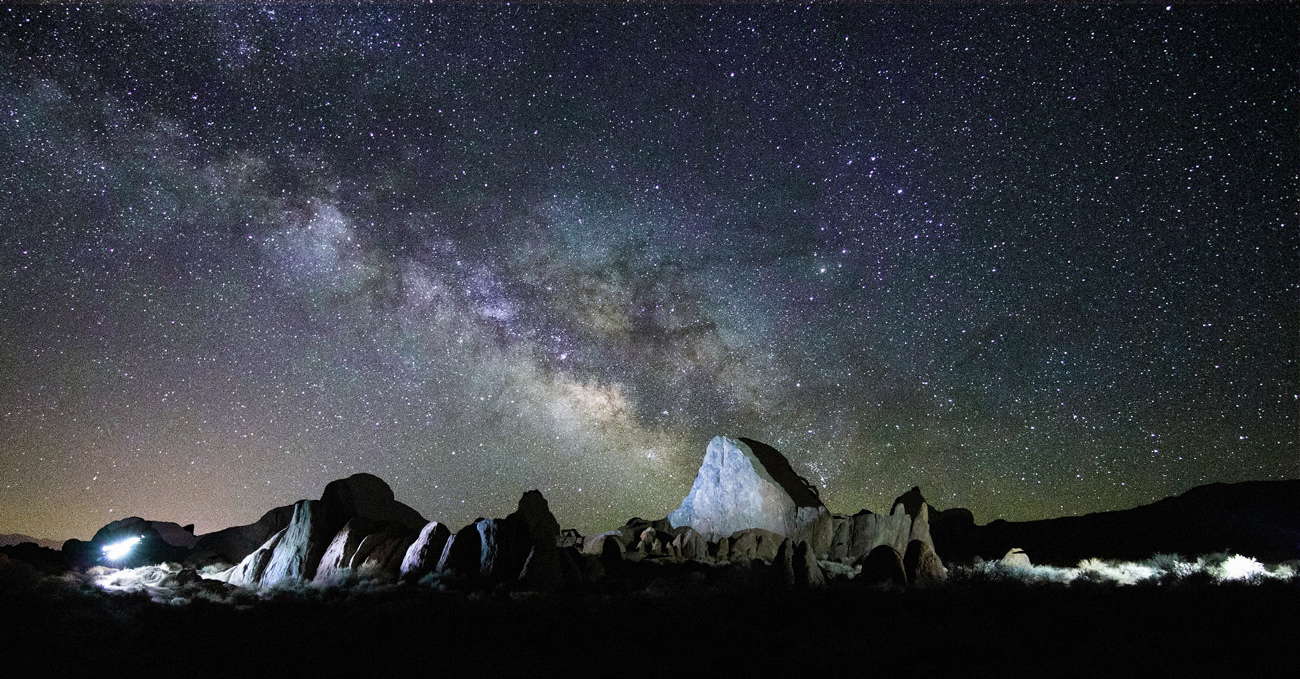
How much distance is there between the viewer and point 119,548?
3038 cm

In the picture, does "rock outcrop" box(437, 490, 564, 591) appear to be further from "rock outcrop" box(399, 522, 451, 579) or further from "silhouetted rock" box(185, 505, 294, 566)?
"silhouetted rock" box(185, 505, 294, 566)

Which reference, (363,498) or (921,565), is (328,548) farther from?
(921,565)

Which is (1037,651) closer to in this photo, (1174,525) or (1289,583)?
(1289,583)

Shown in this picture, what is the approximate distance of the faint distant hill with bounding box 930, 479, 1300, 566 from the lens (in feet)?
125

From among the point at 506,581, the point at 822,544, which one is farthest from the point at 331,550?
the point at 822,544

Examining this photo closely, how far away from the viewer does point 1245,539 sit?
38875 mm

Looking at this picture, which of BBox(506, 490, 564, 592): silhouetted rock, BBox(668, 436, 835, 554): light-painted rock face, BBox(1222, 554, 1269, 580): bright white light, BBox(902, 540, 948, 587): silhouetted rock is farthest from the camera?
BBox(668, 436, 835, 554): light-painted rock face

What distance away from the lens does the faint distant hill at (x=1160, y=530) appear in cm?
3819

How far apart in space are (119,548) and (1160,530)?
227ft

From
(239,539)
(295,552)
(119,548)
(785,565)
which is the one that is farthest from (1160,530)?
(119,548)

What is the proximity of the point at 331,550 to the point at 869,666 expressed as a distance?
18790mm

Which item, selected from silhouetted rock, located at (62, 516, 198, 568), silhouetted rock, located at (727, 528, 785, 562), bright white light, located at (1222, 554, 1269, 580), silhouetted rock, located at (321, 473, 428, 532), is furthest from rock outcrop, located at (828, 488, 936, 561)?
silhouetted rock, located at (62, 516, 198, 568)

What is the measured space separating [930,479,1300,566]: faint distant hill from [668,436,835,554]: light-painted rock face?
9727 millimetres

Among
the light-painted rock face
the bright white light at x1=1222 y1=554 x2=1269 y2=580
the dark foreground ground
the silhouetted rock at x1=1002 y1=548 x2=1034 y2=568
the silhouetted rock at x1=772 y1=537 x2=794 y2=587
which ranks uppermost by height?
the light-painted rock face
